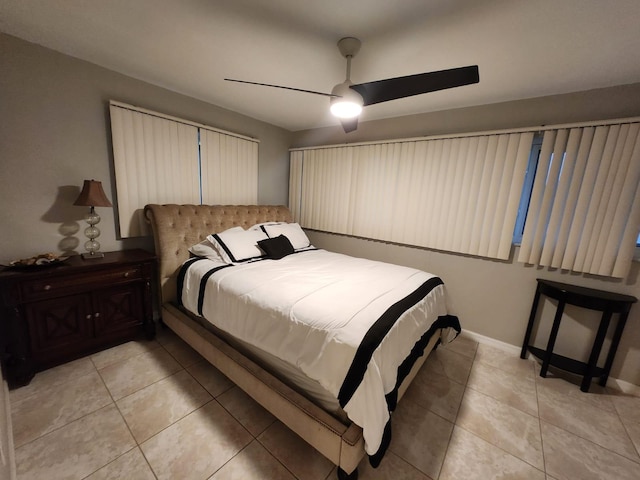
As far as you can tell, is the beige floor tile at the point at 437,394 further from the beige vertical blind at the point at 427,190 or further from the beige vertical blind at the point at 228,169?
the beige vertical blind at the point at 228,169

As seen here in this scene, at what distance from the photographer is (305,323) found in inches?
51.7

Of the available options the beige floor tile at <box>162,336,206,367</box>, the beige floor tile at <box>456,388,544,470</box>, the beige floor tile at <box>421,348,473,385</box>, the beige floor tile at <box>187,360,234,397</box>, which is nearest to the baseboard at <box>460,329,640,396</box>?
the beige floor tile at <box>421,348,473,385</box>

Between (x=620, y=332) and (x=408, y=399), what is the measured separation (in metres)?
1.73

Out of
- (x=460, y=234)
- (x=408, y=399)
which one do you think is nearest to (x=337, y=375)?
(x=408, y=399)

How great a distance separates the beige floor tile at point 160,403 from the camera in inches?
57.2

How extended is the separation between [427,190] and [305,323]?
214 centimetres

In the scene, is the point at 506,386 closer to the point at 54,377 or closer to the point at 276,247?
the point at 276,247

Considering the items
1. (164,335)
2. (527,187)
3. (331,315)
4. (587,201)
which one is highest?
(527,187)

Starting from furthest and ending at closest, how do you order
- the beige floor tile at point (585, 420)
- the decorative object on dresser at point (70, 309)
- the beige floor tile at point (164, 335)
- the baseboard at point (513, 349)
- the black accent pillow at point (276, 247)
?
the black accent pillow at point (276, 247)
the beige floor tile at point (164, 335)
the baseboard at point (513, 349)
the decorative object on dresser at point (70, 309)
the beige floor tile at point (585, 420)

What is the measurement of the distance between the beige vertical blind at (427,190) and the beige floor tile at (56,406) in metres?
2.84

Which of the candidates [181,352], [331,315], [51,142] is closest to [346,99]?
[331,315]

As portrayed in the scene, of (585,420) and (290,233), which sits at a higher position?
(290,233)

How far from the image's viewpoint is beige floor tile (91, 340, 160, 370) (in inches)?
77.2

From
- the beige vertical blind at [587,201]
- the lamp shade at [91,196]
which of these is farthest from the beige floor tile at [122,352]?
the beige vertical blind at [587,201]
